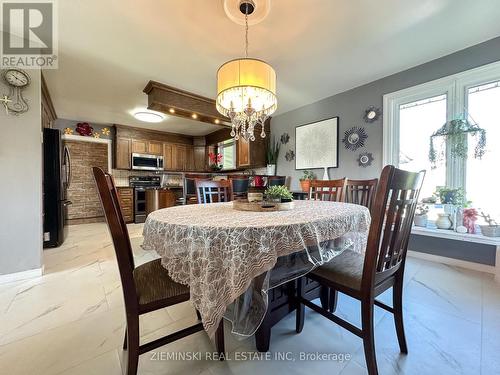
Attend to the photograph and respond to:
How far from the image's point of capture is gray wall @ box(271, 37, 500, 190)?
2293 millimetres

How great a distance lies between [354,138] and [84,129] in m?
5.57

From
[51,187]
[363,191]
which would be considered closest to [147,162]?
[51,187]

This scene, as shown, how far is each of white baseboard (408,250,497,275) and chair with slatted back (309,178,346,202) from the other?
149 centimetres

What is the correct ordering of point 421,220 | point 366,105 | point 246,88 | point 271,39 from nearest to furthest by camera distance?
point 246,88 → point 271,39 → point 421,220 → point 366,105

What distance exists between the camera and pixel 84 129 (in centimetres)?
478

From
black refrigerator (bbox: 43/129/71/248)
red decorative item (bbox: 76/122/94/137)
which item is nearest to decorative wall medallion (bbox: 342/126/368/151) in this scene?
black refrigerator (bbox: 43/129/71/248)

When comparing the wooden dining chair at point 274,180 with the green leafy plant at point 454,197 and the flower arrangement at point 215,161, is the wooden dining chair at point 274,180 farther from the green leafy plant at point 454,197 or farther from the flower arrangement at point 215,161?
the flower arrangement at point 215,161

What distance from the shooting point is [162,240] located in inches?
37.1

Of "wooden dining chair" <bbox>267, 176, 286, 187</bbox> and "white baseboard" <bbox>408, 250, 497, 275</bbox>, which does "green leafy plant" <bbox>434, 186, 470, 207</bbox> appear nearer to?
"white baseboard" <bbox>408, 250, 497, 275</bbox>

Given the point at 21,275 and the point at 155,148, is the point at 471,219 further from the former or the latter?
the point at 155,148

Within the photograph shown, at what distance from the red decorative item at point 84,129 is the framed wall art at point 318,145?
4.64 metres

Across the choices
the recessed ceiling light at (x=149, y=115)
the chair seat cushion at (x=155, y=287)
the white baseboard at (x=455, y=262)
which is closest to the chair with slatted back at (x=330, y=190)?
the white baseboard at (x=455, y=262)

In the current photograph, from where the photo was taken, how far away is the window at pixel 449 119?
2.22 meters

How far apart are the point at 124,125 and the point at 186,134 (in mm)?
1548
